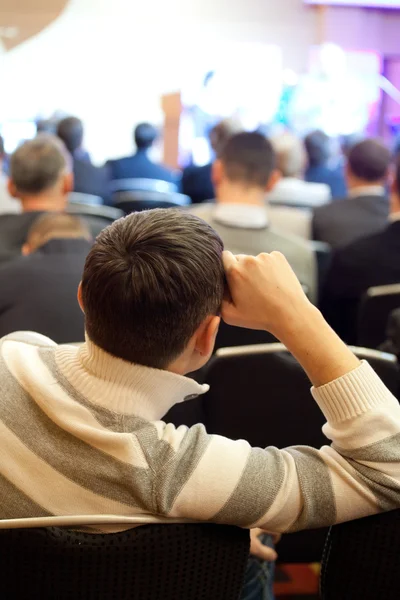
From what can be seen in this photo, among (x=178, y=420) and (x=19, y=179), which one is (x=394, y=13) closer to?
(x=19, y=179)

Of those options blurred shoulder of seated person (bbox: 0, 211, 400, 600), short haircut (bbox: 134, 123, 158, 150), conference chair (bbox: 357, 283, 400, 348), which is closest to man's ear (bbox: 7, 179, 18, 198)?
conference chair (bbox: 357, 283, 400, 348)

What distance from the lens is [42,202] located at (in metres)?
3.04

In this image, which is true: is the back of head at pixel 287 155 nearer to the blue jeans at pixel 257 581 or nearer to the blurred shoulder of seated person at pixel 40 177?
the blurred shoulder of seated person at pixel 40 177

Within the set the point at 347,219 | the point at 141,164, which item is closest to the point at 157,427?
the point at 347,219

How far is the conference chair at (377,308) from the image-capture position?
222 cm

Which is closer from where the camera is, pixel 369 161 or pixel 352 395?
pixel 352 395

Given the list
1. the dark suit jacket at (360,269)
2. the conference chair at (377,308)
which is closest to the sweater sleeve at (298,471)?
the conference chair at (377,308)

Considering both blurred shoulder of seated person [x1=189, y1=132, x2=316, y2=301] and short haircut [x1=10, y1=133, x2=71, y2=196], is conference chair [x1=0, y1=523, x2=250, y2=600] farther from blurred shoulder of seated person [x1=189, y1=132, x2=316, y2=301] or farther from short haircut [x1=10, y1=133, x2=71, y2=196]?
short haircut [x1=10, y1=133, x2=71, y2=196]

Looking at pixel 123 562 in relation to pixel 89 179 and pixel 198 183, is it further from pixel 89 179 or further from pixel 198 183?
pixel 198 183

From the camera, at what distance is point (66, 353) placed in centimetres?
102

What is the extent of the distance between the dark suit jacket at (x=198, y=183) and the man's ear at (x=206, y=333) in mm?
4704

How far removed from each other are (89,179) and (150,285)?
473 centimetres

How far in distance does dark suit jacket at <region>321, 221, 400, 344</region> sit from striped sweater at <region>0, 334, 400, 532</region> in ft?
5.54

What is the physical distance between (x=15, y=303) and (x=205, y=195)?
3992mm
